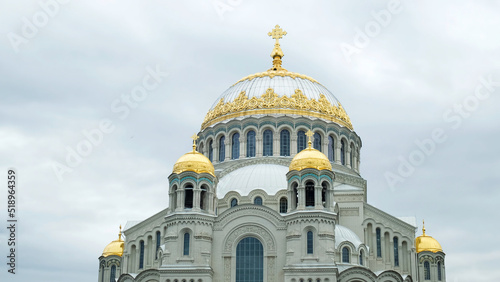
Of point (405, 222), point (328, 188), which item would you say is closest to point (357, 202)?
point (405, 222)

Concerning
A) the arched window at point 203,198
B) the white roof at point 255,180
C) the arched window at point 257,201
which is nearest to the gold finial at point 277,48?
the white roof at point 255,180

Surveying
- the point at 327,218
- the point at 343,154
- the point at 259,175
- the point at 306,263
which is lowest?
the point at 306,263

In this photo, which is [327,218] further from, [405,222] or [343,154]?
[343,154]

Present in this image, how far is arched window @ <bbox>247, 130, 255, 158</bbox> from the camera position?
4530 cm

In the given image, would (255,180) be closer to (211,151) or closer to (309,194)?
(309,194)

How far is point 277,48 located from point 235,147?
31.5 feet

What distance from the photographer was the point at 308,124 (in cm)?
4566

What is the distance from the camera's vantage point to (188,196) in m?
37.1

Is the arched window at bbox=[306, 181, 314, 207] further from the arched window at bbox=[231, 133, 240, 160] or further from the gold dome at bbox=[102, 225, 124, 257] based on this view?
the gold dome at bbox=[102, 225, 124, 257]

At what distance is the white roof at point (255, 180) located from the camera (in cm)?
4009

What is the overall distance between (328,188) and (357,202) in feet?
18.6

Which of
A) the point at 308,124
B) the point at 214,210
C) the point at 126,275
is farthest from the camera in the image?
the point at 308,124

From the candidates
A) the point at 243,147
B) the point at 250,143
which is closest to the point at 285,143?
the point at 250,143

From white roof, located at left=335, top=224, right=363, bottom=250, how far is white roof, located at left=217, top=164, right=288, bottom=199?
405 centimetres
